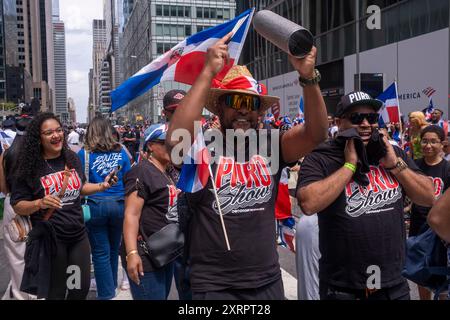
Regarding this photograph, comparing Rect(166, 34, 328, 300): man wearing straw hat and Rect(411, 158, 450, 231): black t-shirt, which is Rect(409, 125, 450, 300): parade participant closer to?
Rect(411, 158, 450, 231): black t-shirt

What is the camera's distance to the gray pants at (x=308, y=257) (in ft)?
12.8

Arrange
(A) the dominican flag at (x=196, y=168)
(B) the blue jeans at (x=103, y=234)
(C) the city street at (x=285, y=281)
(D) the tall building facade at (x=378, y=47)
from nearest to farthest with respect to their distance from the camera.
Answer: (A) the dominican flag at (x=196, y=168) → (B) the blue jeans at (x=103, y=234) → (C) the city street at (x=285, y=281) → (D) the tall building facade at (x=378, y=47)

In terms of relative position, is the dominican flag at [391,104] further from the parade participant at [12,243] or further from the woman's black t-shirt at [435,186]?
the parade participant at [12,243]

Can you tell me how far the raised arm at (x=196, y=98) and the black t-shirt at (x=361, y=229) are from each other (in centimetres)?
90

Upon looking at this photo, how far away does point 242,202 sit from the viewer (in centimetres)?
251

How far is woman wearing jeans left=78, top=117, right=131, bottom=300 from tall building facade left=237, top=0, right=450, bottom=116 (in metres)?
7.69

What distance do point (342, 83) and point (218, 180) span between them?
26.7 metres

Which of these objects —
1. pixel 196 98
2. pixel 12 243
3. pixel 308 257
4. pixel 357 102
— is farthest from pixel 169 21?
pixel 196 98

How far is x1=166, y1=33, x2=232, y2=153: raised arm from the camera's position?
222cm

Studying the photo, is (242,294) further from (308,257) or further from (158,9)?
(158,9)

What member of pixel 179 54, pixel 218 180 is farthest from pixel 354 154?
pixel 179 54

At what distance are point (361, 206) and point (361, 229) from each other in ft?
0.43

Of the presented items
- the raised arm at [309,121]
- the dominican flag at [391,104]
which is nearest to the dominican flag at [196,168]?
the raised arm at [309,121]

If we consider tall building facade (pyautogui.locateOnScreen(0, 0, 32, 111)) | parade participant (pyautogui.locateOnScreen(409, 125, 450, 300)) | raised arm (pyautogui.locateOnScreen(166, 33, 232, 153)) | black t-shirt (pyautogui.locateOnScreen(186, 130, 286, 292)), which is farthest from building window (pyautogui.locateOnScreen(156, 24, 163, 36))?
raised arm (pyautogui.locateOnScreen(166, 33, 232, 153))
